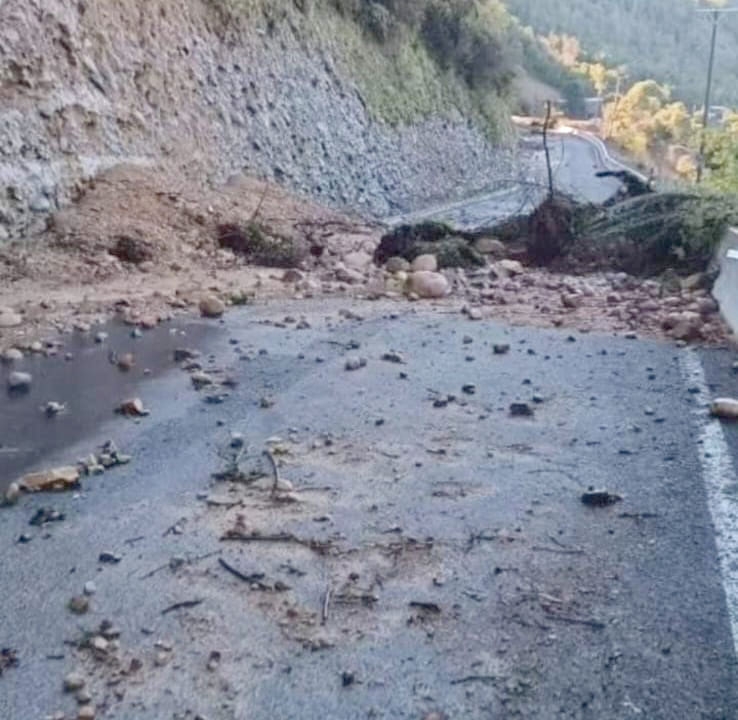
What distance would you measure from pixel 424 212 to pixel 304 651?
880 inches

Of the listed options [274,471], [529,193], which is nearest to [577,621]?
[274,471]

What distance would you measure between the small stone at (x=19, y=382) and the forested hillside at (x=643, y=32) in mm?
88025

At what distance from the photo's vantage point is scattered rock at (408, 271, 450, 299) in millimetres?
11539

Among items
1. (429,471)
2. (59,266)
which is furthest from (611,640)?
(59,266)

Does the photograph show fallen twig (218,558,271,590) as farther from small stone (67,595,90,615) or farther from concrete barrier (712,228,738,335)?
concrete barrier (712,228,738,335)

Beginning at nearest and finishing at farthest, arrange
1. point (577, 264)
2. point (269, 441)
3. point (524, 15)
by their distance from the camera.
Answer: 1. point (269, 441)
2. point (577, 264)
3. point (524, 15)

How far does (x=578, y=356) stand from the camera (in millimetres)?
8438

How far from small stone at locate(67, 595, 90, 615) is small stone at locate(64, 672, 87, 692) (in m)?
0.48

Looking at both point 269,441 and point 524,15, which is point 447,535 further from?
point 524,15

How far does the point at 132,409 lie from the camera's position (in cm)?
689

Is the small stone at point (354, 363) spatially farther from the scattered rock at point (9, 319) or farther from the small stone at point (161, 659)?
the small stone at point (161, 659)

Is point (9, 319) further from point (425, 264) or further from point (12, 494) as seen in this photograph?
point (425, 264)

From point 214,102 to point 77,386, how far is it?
12.3 meters

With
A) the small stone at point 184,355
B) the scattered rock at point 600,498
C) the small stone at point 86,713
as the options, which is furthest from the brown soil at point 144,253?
the small stone at point 86,713
